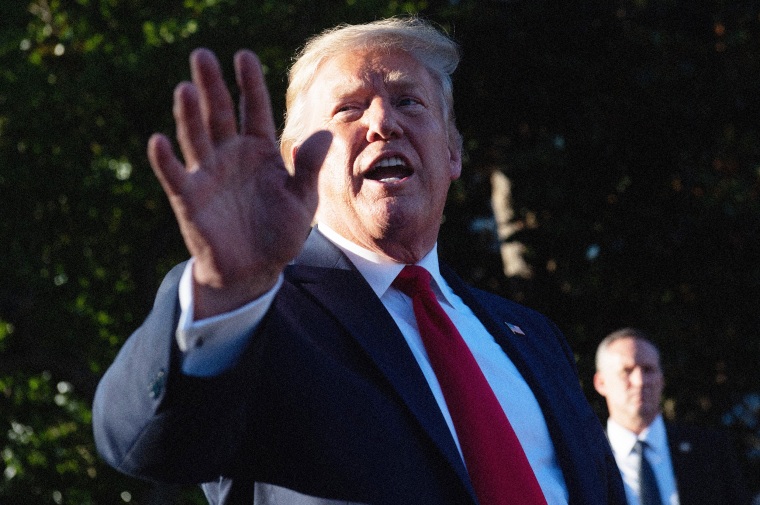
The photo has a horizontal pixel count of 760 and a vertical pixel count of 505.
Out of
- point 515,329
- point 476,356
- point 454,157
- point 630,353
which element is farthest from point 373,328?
point 630,353

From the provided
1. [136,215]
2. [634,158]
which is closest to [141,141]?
[136,215]

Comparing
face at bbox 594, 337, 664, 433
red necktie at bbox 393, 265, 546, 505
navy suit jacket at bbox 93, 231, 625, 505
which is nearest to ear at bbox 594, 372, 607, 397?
face at bbox 594, 337, 664, 433

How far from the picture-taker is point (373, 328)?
2.25 metres

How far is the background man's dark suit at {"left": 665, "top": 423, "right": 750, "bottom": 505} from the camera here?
5820mm

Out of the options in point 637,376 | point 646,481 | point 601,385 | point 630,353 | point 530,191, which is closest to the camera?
point 646,481

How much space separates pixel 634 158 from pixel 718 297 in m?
1.73

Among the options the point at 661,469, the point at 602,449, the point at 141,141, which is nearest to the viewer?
the point at 602,449

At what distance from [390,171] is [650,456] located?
146 inches

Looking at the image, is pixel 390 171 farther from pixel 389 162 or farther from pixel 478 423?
pixel 478 423

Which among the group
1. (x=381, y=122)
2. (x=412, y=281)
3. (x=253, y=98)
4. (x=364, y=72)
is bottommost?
(x=412, y=281)

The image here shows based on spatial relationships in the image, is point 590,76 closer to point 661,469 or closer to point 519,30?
point 519,30

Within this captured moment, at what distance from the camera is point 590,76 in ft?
34.5

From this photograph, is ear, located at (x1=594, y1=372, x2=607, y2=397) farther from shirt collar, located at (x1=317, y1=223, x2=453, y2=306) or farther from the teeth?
the teeth

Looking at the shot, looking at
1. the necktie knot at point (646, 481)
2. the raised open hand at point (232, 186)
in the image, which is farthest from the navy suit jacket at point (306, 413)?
the necktie knot at point (646, 481)
